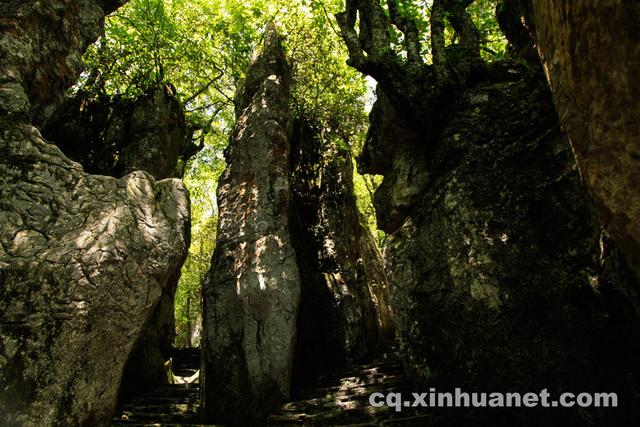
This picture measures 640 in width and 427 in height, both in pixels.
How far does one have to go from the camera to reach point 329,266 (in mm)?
9031

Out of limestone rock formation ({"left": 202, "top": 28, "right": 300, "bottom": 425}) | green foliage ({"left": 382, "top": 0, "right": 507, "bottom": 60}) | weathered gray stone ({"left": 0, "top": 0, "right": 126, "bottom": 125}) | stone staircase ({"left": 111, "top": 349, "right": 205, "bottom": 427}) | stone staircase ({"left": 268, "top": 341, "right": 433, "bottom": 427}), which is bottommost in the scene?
stone staircase ({"left": 111, "top": 349, "right": 205, "bottom": 427})

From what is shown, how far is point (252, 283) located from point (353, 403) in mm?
2480

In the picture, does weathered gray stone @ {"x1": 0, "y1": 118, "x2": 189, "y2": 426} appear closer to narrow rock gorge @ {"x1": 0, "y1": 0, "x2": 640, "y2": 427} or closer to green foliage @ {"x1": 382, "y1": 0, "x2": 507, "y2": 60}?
narrow rock gorge @ {"x1": 0, "y1": 0, "x2": 640, "y2": 427}

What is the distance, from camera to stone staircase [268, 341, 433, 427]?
516cm

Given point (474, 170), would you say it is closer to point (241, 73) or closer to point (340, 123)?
point (340, 123)

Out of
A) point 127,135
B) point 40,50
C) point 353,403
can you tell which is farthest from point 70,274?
point 127,135

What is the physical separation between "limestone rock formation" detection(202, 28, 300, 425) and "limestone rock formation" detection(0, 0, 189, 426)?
1.96 m

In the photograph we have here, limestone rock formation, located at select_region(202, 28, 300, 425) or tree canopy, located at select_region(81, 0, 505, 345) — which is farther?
tree canopy, located at select_region(81, 0, 505, 345)

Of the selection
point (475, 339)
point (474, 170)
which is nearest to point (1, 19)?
point (474, 170)

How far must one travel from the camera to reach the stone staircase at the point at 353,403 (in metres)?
5.16

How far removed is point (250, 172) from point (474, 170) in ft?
14.2

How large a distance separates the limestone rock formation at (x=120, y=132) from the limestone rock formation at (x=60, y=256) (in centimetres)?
538

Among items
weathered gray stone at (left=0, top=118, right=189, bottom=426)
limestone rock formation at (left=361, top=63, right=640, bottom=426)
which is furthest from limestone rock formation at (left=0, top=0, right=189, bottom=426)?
limestone rock formation at (left=361, top=63, right=640, bottom=426)

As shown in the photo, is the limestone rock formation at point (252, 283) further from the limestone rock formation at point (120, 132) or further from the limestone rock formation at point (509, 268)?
the limestone rock formation at point (120, 132)
